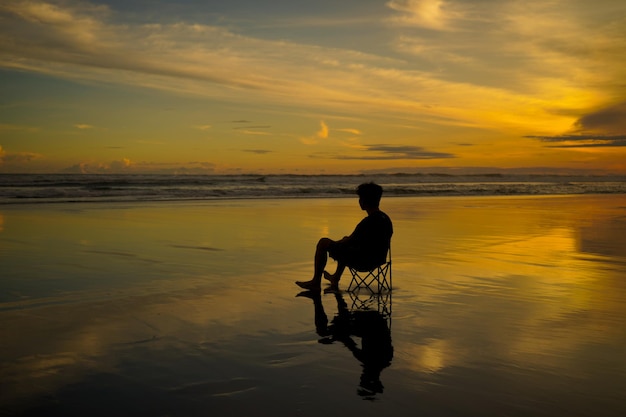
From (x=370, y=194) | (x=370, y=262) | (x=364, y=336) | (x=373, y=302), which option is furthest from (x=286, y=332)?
(x=370, y=194)

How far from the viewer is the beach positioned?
414cm

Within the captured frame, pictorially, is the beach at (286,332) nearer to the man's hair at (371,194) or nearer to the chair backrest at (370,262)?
the chair backrest at (370,262)

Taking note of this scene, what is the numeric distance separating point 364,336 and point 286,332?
787mm

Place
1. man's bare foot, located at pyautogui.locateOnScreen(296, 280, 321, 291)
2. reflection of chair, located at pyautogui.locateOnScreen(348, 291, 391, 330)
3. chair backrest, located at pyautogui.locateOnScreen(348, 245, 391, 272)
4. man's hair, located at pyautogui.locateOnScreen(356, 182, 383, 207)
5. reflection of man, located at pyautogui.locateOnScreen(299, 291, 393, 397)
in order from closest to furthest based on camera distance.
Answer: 1. reflection of man, located at pyautogui.locateOnScreen(299, 291, 393, 397)
2. reflection of chair, located at pyautogui.locateOnScreen(348, 291, 391, 330)
3. chair backrest, located at pyautogui.locateOnScreen(348, 245, 391, 272)
4. man's bare foot, located at pyautogui.locateOnScreen(296, 280, 321, 291)
5. man's hair, located at pyautogui.locateOnScreen(356, 182, 383, 207)

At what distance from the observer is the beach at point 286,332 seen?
4137mm

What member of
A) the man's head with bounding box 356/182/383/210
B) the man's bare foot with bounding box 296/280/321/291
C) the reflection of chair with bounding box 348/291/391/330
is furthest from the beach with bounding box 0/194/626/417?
the man's head with bounding box 356/182/383/210

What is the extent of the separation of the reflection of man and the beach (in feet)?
0.20

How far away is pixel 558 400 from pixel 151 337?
3.62 meters

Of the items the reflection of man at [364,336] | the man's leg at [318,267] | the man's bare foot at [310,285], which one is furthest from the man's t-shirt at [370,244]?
the reflection of man at [364,336]

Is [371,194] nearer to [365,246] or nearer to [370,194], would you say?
[370,194]

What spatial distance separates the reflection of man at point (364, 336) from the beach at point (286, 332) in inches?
2.4

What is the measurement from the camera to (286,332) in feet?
19.2

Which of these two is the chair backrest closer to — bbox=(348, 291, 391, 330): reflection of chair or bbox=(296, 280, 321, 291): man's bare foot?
bbox=(348, 291, 391, 330): reflection of chair

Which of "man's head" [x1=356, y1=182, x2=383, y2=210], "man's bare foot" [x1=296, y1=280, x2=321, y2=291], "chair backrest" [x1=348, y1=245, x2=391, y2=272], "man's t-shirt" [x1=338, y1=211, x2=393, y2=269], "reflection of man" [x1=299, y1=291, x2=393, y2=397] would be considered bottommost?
"reflection of man" [x1=299, y1=291, x2=393, y2=397]
